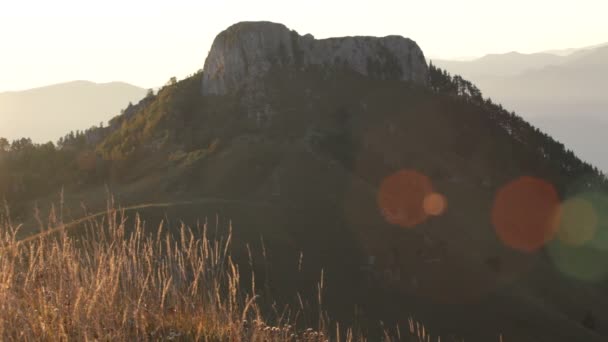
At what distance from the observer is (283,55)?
14850 centimetres

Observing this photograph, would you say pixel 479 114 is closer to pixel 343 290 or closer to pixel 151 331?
pixel 343 290

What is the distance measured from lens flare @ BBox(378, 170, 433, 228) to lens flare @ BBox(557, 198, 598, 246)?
2750 cm

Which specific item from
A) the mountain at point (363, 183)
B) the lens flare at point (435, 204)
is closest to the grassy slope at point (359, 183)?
the mountain at point (363, 183)

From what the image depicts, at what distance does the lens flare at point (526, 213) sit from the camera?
4218 inches

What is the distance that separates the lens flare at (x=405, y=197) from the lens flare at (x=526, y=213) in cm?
1413

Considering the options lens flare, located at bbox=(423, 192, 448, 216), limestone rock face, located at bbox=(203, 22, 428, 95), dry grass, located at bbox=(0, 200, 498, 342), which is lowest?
lens flare, located at bbox=(423, 192, 448, 216)

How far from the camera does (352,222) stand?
76.5 metres

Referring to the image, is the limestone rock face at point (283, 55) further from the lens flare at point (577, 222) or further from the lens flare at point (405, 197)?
the lens flare at point (577, 222)

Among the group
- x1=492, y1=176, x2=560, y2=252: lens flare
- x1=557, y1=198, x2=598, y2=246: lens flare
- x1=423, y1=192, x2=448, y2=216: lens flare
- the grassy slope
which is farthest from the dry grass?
x1=557, y1=198, x2=598, y2=246: lens flare

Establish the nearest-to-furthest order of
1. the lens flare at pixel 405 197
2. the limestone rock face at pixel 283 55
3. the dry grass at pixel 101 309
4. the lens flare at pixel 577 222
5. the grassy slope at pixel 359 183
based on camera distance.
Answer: the dry grass at pixel 101 309, the grassy slope at pixel 359 183, the lens flare at pixel 405 197, the lens flare at pixel 577 222, the limestone rock face at pixel 283 55

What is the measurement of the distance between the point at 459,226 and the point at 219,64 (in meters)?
73.9

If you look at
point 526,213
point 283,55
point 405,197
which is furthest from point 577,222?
point 283,55

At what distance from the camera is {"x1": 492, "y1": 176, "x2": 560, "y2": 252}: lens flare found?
107m

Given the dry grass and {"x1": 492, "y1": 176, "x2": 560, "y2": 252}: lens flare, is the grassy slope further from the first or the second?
the dry grass
